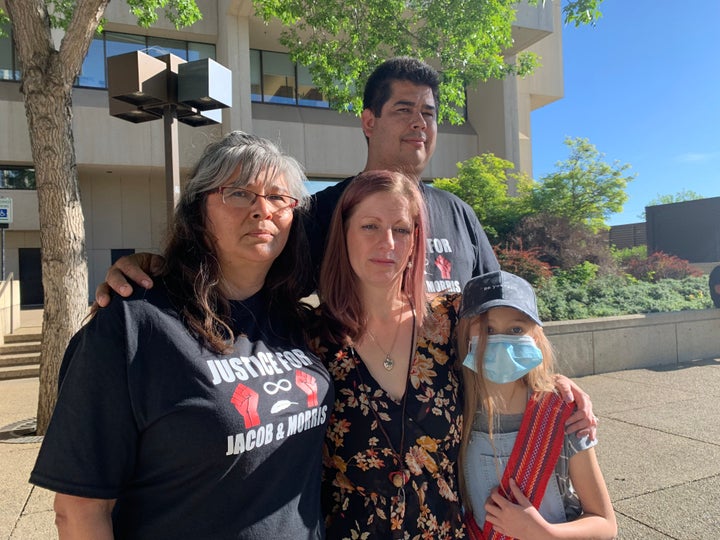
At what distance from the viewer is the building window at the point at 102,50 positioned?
1634 cm

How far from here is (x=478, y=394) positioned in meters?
1.84

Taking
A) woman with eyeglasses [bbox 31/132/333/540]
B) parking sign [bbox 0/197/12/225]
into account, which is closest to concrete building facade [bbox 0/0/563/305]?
parking sign [bbox 0/197/12/225]

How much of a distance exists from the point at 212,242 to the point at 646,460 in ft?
14.1

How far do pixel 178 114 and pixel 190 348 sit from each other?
503cm

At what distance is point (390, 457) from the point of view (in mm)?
1680

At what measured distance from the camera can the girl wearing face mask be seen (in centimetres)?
174

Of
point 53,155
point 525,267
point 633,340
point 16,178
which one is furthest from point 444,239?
point 16,178

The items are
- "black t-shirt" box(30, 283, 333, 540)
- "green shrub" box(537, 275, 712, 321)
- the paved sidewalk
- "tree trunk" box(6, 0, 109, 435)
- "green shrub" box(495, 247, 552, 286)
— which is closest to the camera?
"black t-shirt" box(30, 283, 333, 540)

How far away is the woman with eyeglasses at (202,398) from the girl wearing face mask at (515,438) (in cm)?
56

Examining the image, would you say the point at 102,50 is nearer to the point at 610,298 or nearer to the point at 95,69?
the point at 95,69

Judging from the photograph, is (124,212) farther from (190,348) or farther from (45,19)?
(190,348)

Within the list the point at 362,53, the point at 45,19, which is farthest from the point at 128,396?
the point at 362,53

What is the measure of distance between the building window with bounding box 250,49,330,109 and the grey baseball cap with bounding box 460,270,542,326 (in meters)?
18.1

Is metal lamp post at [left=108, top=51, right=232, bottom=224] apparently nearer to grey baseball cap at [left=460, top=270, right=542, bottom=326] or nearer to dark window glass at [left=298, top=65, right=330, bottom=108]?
grey baseball cap at [left=460, top=270, right=542, bottom=326]
